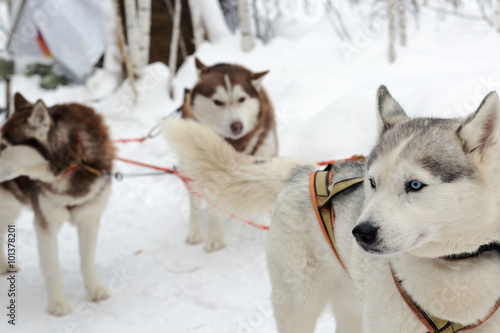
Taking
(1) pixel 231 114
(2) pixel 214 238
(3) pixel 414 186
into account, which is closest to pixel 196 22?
(1) pixel 231 114

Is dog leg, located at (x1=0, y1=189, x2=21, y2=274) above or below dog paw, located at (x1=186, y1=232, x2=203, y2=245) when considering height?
above

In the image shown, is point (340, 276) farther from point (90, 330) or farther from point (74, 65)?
point (74, 65)

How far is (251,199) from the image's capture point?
2244 millimetres

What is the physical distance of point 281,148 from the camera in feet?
16.6

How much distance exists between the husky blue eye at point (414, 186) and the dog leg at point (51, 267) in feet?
8.34

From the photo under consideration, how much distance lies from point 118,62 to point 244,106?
4392 millimetres

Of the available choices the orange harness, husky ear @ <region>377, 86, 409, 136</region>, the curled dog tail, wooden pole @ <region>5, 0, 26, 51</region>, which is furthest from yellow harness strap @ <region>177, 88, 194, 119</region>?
wooden pole @ <region>5, 0, 26, 51</region>

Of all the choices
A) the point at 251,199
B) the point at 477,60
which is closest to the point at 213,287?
the point at 251,199

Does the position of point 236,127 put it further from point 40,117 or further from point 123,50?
point 123,50

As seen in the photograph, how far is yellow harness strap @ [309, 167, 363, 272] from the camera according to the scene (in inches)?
73.2

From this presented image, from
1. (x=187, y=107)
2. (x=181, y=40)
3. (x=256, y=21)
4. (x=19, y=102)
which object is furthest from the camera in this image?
(x=256, y=21)

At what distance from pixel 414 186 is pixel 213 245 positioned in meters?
2.85

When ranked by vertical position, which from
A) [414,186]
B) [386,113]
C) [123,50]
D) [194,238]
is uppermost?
[386,113]

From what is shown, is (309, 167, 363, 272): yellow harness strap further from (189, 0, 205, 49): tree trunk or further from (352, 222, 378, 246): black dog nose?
(189, 0, 205, 49): tree trunk
